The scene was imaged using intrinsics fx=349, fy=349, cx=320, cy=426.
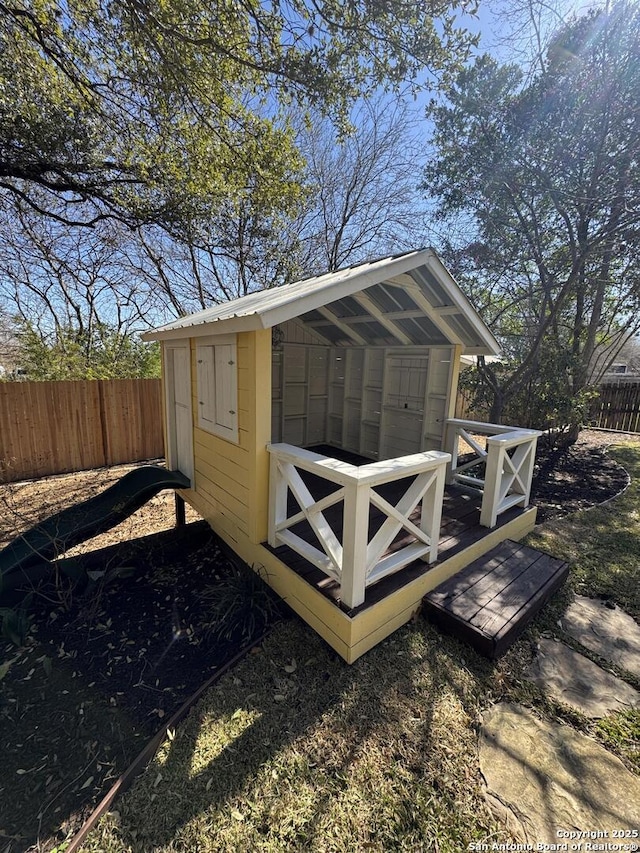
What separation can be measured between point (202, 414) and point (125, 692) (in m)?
2.75

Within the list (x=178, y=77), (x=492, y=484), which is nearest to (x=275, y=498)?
(x=492, y=484)

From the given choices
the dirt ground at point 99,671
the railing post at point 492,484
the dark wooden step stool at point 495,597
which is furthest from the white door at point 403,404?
the dirt ground at point 99,671

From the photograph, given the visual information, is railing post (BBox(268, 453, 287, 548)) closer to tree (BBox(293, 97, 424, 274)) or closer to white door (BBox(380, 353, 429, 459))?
white door (BBox(380, 353, 429, 459))

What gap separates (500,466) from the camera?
3729 mm

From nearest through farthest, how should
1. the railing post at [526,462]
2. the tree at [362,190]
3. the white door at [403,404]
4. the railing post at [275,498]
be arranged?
the railing post at [275,498] → the railing post at [526,462] → the white door at [403,404] → the tree at [362,190]

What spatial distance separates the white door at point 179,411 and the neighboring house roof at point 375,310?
358mm

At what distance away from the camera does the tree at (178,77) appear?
4.11m

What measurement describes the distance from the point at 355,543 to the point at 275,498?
1102mm

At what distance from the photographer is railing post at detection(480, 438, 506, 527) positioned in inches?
147

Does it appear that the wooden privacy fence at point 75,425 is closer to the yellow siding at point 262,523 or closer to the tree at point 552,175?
the yellow siding at point 262,523

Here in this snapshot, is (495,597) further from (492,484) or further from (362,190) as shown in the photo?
(362,190)

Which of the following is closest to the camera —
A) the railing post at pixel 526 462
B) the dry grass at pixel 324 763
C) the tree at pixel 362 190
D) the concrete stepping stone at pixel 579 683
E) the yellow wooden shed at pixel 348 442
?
the dry grass at pixel 324 763

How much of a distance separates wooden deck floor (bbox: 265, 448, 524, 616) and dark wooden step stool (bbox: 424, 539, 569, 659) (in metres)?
0.23

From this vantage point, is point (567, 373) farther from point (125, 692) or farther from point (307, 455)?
point (125, 692)
